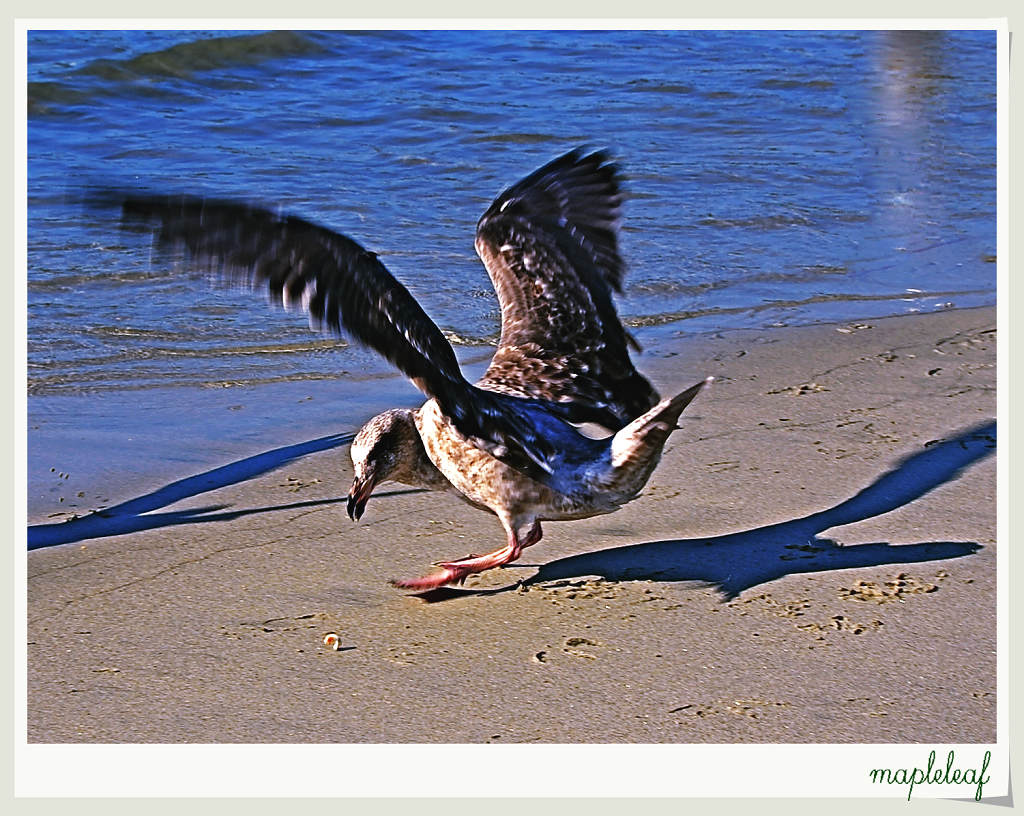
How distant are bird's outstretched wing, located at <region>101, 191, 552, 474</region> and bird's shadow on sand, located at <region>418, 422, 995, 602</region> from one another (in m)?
0.97

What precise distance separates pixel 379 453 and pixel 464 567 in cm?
47

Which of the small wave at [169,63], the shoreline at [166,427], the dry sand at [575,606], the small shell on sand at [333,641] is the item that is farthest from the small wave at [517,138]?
the small shell on sand at [333,641]

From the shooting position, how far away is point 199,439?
631 centimetres

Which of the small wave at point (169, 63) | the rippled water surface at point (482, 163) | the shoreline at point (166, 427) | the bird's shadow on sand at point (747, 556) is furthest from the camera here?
the small wave at point (169, 63)

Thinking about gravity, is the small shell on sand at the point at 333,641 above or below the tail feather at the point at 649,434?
below

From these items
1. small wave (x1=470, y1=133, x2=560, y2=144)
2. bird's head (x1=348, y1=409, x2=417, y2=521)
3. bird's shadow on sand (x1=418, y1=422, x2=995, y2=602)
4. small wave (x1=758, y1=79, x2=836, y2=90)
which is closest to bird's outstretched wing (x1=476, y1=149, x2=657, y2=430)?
bird's head (x1=348, y1=409, x2=417, y2=521)

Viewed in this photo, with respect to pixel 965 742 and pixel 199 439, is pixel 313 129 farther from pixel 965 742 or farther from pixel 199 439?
pixel 965 742

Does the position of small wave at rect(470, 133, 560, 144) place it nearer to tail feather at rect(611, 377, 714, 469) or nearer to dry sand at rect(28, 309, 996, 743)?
dry sand at rect(28, 309, 996, 743)

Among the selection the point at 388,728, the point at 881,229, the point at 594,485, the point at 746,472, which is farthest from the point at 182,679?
the point at 881,229

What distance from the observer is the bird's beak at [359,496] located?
4.97 meters

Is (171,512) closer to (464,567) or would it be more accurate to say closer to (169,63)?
(464,567)

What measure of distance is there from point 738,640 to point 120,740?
5.99 ft

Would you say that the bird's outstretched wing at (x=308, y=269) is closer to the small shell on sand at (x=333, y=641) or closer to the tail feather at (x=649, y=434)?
the tail feather at (x=649, y=434)

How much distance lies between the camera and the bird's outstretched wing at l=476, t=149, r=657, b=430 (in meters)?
5.54
